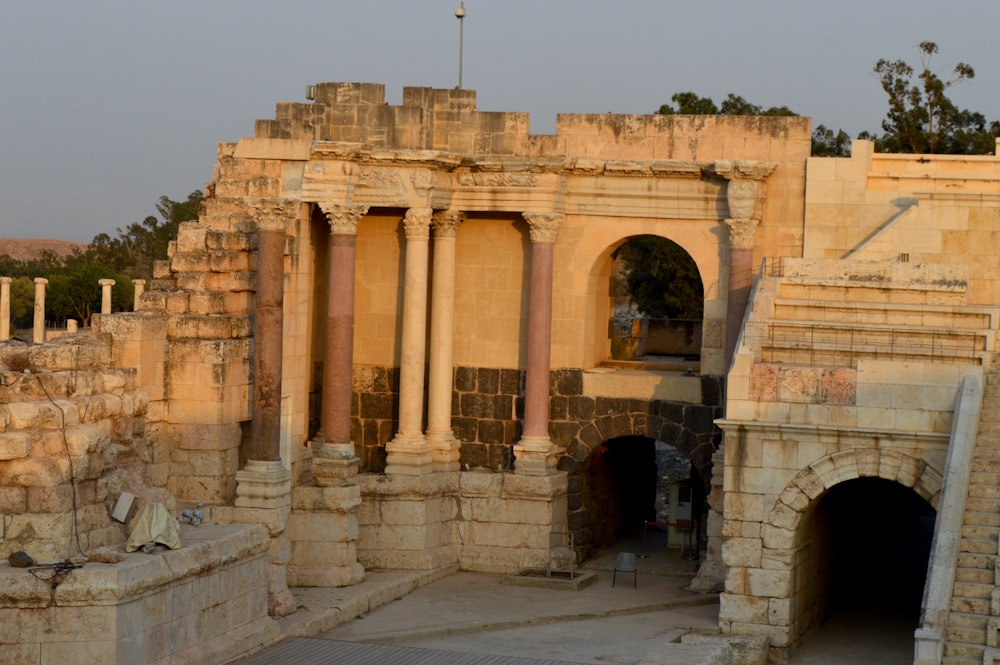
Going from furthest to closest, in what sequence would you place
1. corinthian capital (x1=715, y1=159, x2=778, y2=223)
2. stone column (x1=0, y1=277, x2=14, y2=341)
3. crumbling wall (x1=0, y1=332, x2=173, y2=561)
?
stone column (x1=0, y1=277, x2=14, y2=341) → corinthian capital (x1=715, y1=159, x2=778, y2=223) → crumbling wall (x1=0, y1=332, x2=173, y2=561)

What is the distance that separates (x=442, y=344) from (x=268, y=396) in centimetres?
508

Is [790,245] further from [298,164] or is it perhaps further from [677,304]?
[677,304]

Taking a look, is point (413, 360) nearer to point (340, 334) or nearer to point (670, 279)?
point (340, 334)

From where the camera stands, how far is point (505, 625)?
933 inches

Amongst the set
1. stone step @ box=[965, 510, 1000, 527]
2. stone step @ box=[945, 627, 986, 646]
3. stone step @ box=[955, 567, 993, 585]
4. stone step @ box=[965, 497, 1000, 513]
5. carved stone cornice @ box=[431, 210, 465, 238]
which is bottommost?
stone step @ box=[945, 627, 986, 646]

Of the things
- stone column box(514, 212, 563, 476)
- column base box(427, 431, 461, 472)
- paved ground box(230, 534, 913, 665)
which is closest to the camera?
paved ground box(230, 534, 913, 665)

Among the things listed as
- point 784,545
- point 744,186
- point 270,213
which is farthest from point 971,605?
point 270,213

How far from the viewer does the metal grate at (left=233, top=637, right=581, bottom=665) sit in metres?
20.3

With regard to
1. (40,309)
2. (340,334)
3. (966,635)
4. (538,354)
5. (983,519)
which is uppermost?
(40,309)

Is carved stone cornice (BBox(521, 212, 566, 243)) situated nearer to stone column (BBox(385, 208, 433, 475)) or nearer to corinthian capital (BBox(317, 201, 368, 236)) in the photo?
stone column (BBox(385, 208, 433, 475))

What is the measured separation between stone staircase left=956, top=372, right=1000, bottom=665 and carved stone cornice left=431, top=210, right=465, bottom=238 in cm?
926

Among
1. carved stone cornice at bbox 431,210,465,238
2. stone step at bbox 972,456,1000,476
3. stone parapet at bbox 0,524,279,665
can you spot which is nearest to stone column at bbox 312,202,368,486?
carved stone cornice at bbox 431,210,465,238

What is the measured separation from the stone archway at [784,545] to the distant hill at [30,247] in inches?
4238

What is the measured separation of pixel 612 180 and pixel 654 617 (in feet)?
23.5
